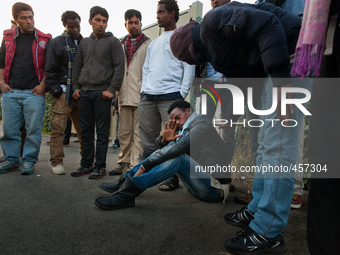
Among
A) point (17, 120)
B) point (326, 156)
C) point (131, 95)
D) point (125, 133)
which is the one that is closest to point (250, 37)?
point (326, 156)

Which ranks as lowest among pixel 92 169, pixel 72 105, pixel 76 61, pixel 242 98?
pixel 92 169

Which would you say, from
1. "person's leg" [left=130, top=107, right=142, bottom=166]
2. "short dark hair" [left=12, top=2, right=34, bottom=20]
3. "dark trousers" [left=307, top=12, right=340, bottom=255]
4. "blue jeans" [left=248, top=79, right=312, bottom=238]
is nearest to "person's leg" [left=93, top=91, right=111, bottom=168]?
"person's leg" [left=130, top=107, right=142, bottom=166]

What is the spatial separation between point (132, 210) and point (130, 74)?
1947 mm

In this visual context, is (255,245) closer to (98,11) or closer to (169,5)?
(169,5)

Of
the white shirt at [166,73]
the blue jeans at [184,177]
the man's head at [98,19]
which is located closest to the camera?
the blue jeans at [184,177]

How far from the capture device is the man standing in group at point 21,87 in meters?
3.35

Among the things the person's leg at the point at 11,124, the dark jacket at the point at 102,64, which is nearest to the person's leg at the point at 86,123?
the dark jacket at the point at 102,64

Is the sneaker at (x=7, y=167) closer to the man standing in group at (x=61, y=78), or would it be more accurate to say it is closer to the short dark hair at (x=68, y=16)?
the man standing in group at (x=61, y=78)

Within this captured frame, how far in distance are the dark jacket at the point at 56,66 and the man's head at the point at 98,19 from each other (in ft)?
1.62

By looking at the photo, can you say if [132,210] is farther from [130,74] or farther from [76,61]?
[76,61]

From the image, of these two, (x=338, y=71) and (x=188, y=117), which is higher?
(x=338, y=71)

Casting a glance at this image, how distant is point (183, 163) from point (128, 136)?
1430 mm

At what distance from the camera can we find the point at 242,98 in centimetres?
214

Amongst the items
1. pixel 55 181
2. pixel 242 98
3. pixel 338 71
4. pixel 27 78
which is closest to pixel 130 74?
pixel 27 78
